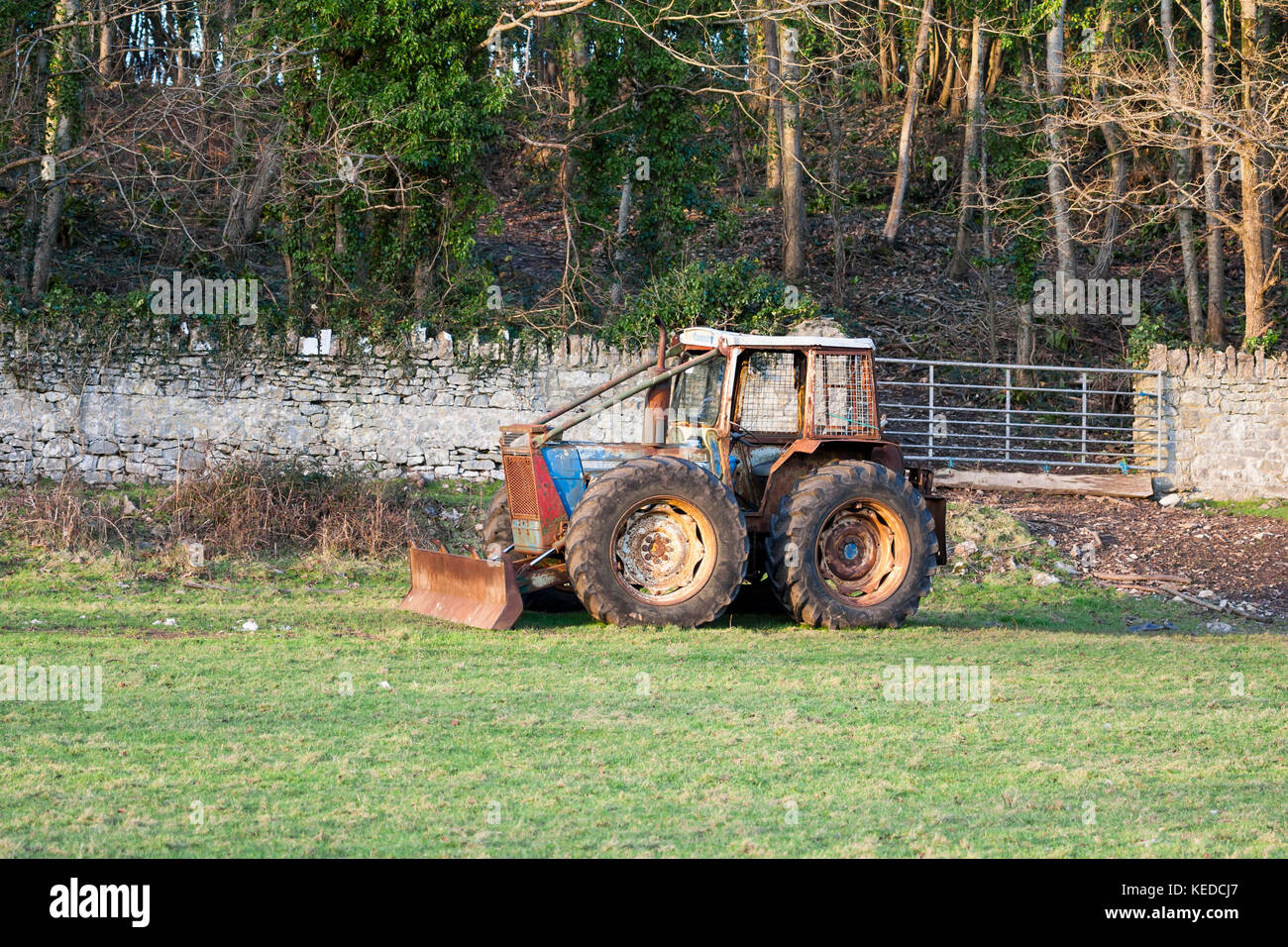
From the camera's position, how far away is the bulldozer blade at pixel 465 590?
10.4 meters

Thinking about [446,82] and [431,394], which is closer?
[431,394]

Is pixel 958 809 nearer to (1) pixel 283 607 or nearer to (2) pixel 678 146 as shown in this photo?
(1) pixel 283 607

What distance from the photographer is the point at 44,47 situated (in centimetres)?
1997

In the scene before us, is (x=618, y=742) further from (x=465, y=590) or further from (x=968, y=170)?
(x=968, y=170)

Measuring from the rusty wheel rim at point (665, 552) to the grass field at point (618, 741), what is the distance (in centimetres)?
45

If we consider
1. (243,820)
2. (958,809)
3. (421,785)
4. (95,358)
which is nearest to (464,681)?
(421,785)

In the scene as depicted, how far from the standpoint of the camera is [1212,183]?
73.1 feet

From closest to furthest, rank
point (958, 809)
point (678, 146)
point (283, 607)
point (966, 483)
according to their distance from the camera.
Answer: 1. point (958, 809)
2. point (283, 607)
3. point (966, 483)
4. point (678, 146)

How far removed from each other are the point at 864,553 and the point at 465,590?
3431 millimetres

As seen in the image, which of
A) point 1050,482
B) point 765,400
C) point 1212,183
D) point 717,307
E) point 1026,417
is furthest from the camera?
point 1026,417

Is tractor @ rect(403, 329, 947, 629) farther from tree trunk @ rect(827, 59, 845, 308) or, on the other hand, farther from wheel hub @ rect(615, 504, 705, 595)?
tree trunk @ rect(827, 59, 845, 308)

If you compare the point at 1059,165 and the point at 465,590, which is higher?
the point at 1059,165

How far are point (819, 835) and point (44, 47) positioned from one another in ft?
63.3

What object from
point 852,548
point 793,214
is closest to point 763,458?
point 852,548
